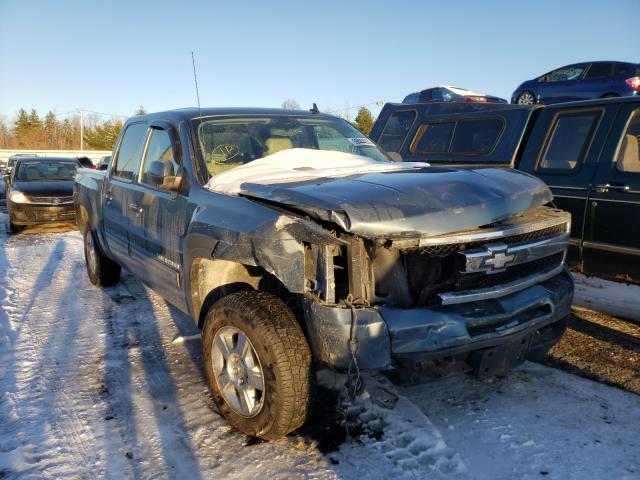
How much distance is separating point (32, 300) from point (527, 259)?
5111 millimetres

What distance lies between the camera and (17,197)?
10305 millimetres

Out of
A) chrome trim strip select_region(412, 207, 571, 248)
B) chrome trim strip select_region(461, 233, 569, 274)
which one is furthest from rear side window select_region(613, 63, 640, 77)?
chrome trim strip select_region(461, 233, 569, 274)

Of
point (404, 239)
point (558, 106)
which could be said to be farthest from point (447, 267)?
point (558, 106)

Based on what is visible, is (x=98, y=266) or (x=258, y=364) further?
(x=98, y=266)

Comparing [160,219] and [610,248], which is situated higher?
[160,219]

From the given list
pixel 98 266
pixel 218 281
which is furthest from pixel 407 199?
pixel 98 266

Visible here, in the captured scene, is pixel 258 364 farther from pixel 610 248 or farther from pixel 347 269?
pixel 610 248

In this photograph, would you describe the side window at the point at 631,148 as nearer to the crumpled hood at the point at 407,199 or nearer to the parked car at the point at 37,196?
the crumpled hood at the point at 407,199

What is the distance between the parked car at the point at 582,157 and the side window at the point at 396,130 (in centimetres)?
61

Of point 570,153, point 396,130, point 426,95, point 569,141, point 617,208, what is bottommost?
point 617,208

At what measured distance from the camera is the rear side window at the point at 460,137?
5.50 metres

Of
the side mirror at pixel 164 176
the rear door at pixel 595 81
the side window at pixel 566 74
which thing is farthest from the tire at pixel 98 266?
the side window at pixel 566 74

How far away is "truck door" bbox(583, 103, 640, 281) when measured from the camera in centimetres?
415

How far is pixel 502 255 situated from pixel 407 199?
60cm
